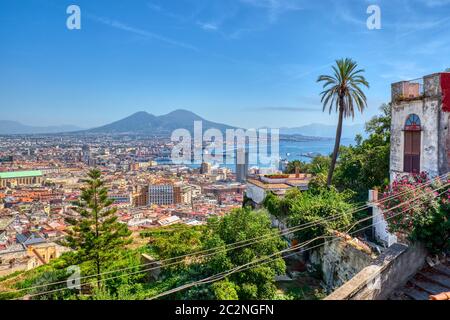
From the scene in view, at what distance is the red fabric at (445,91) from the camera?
28.8ft

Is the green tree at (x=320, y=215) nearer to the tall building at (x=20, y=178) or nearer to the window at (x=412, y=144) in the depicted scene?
the window at (x=412, y=144)

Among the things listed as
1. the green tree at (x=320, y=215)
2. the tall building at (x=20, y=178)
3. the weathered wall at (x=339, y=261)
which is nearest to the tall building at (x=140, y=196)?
the tall building at (x=20, y=178)

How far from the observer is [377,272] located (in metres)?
4.33

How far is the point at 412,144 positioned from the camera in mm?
9812

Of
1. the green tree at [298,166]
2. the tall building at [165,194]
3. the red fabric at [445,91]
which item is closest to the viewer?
the red fabric at [445,91]

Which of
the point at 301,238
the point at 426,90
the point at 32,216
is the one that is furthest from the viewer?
the point at 32,216

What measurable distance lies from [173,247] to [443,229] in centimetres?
895

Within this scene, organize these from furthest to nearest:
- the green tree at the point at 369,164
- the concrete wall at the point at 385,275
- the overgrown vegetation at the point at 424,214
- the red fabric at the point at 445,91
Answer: the green tree at the point at 369,164 < the red fabric at the point at 445,91 < the overgrown vegetation at the point at 424,214 < the concrete wall at the point at 385,275

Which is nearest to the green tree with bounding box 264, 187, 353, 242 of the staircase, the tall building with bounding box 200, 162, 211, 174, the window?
the window

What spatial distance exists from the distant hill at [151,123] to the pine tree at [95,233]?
120m

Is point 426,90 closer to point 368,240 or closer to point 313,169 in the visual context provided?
point 368,240

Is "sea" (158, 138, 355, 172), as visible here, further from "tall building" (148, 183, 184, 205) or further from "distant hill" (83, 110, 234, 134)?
"distant hill" (83, 110, 234, 134)

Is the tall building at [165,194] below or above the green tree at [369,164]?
below
